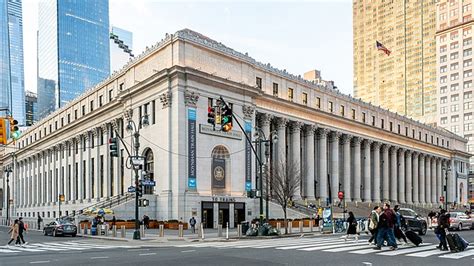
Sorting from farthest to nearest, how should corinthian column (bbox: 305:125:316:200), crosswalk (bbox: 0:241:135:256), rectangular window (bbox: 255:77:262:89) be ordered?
1. corinthian column (bbox: 305:125:316:200)
2. rectangular window (bbox: 255:77:262:89)
3. crosswalk (bbox: 0:241:135:256)

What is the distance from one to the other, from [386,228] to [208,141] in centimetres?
3312

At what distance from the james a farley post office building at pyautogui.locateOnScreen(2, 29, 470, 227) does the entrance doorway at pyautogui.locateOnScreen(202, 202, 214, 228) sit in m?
0.10

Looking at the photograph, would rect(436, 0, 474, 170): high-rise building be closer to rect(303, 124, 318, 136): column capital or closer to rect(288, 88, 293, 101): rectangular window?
rect(303, 124, 318, 136): column capital

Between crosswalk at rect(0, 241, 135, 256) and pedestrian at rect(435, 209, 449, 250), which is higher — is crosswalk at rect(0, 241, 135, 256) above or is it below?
below

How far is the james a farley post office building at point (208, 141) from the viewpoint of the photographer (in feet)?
164

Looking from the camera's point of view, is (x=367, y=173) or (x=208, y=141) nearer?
(x=208, y=141)

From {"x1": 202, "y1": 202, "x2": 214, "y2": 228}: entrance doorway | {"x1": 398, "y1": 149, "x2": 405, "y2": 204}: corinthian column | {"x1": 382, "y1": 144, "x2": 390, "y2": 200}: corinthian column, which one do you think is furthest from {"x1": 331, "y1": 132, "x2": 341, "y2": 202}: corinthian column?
{"x1": 202, "y1": 202, "x2": 214, "y2": 228}: entrance doorway

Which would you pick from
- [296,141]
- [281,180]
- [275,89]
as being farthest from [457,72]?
[281,180]

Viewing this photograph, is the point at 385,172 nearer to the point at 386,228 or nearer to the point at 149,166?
the point at 149,166

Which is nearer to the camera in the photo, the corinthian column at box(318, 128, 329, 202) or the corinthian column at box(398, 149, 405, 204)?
the corinthian column at box(318, 128, 329, 202)

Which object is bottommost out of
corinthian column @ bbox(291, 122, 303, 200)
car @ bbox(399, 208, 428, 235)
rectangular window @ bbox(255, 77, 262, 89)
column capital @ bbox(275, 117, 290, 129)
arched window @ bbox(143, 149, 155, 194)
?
car @ bbox(399, 208, 428, 235)

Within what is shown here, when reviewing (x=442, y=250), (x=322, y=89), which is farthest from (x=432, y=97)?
(x=442, y=250)

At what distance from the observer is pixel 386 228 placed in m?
20.3

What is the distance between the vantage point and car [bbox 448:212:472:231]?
37.9m
